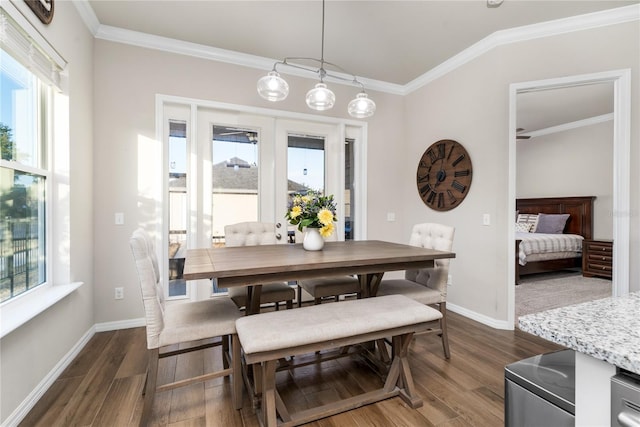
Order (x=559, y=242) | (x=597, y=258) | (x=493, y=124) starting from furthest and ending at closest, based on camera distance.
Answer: (x=559, y=242) < (x=597, y=258) < (x=493, y=124)

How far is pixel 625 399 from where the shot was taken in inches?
21.4

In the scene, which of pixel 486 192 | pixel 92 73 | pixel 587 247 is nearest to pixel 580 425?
pixel 486 192

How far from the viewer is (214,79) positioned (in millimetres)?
3113

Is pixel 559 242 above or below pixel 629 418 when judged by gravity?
below

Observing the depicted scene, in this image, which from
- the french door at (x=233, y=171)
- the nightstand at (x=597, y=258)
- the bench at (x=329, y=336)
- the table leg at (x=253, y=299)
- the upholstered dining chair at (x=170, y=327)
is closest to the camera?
the bench at (x=329, y=336)

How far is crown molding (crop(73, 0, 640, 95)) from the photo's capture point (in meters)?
2.43

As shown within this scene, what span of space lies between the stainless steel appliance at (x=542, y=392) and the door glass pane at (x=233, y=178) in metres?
2.89

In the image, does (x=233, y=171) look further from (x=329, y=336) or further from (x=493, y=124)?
(x=493, y=124)

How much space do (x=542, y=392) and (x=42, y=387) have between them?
2.61 metres

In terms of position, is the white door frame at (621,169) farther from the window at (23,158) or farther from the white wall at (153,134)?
the window at (23,158)

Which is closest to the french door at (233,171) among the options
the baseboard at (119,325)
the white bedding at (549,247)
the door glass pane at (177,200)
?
the door glass pane at (177,200)

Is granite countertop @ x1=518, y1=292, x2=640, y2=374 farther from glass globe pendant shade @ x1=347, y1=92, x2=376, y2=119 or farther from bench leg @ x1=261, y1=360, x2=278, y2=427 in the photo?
glass globe pendant shade @ x1=347, y1=92, x2=376, y2=119

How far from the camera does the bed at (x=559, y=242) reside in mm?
4895

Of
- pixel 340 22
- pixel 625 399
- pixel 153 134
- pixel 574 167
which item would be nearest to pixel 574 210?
pixel 574 167
